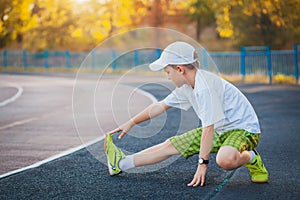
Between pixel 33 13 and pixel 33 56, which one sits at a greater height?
pixel 33 13

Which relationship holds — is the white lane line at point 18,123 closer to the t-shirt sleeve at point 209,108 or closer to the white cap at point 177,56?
the white cap at point 177,56

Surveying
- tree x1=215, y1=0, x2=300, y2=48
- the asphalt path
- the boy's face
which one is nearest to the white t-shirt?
the boy's face

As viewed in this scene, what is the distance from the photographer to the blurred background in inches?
→ 1180

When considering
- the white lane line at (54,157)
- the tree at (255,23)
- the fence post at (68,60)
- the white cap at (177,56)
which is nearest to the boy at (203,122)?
the white cap at (177,56)

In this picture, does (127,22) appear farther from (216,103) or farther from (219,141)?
(216,103)

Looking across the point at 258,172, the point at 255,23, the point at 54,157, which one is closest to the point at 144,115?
the point at 258,172

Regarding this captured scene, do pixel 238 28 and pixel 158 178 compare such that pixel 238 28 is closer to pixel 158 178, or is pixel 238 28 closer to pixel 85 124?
pixel 85 124

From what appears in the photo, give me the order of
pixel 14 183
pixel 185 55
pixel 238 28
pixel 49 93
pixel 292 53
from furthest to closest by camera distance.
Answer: pixel 238 28
pixel 292 53
pixel 49 93
pixel 14 183
pixel 185 55

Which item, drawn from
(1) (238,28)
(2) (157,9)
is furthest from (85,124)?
(2) (157,9)

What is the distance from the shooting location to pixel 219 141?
16.1 ft

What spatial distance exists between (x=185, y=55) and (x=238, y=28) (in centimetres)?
2665

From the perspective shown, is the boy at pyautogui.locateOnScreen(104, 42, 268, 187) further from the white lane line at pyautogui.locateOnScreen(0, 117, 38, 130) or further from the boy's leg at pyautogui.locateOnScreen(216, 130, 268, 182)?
the white lane line at pyautogui.locateOnScreen(0, 117, 38, 130)

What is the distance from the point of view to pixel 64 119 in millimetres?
10750

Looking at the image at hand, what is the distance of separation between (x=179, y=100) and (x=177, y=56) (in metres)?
0.64
